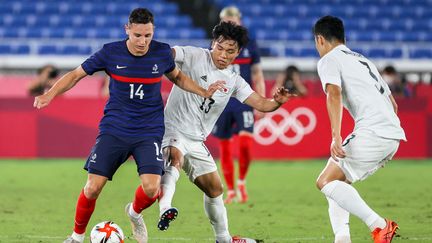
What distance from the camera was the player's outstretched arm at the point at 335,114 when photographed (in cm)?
732

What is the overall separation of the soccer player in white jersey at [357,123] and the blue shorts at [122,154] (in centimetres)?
132

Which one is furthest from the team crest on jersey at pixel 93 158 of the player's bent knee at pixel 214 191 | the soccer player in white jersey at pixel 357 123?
the soccer player in white jersey at pixel 357 123

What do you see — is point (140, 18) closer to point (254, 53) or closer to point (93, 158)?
point (93, 158)

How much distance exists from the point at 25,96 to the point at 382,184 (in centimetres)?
731

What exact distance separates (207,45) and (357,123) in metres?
16.1

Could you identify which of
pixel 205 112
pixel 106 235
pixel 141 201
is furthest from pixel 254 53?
pixel 106 235

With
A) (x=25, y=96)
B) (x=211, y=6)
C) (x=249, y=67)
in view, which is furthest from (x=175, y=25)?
(x=249, y=67)

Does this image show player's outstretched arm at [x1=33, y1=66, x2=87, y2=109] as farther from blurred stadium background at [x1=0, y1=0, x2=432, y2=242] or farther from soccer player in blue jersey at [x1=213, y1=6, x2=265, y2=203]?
blurred stadium background at [x1=0, y1=0, x2=432, y2=242]

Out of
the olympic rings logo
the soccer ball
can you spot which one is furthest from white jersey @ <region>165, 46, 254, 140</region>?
the olympic rings logo

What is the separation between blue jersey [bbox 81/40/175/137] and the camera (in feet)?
25.2

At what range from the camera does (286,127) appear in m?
17.7

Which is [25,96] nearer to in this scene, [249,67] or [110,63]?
[249,67]

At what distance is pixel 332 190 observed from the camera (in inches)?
294

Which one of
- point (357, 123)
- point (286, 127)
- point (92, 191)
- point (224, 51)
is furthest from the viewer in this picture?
point (286, 127)
